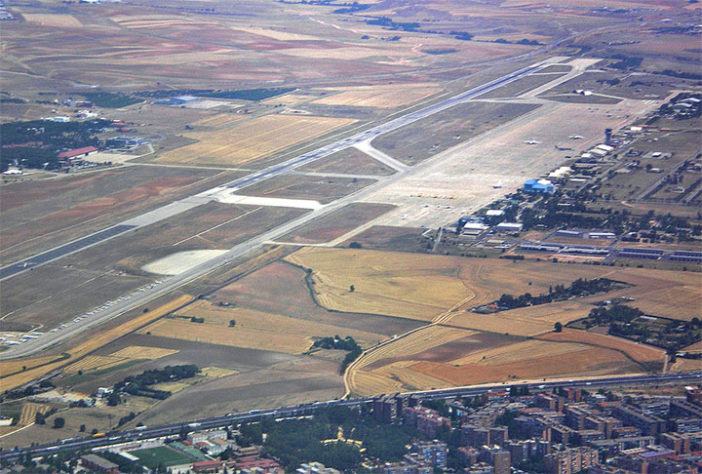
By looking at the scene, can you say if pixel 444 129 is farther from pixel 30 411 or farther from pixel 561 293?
pixel 30 411

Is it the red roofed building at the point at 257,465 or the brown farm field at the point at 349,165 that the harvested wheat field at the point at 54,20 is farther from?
the red roofed building at the point at 257,465

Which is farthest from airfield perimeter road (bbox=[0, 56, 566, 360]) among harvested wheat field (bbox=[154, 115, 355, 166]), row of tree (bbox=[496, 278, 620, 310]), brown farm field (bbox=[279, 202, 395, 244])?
row of tree (bbox=[496, 278, 620, 310])

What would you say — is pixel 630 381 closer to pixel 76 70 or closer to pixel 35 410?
pixel 35 410

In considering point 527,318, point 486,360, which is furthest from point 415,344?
point 527,318

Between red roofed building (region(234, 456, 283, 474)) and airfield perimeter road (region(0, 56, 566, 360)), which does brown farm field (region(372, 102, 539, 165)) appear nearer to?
airfield perimeter road (region(0, 56, 566, 360))

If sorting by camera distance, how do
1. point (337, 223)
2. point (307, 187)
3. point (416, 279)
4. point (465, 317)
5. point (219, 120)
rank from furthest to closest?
point (219, 120) < point (307, 187) < point (337, 223) < point (416, 279) < point (465, 317)

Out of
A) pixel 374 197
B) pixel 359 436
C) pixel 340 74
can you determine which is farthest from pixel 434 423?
pixel 340 74

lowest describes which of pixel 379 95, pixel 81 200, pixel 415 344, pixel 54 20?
pixel 81 200
